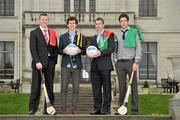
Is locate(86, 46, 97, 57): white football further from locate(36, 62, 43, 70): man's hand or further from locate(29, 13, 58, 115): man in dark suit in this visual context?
locate(36, 62, 43, 70): man's hand

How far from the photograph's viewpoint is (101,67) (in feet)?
49.6

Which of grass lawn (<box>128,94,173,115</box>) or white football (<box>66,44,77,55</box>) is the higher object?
white football (<box>66,44,77,55</box>)

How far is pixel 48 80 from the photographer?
49.5ft

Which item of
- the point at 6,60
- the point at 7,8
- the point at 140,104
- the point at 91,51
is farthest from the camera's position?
the point at 7,8

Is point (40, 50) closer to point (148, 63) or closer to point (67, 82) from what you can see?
point (67, 82)

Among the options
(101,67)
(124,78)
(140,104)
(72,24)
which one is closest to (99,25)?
(72,24)

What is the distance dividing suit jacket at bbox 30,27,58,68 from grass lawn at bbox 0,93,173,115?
944 centimetres

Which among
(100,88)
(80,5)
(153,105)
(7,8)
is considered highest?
(80,5)

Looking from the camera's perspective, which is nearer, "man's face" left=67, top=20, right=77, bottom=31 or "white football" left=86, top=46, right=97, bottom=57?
"white football" left=86, top=46, right=97, bottom=57

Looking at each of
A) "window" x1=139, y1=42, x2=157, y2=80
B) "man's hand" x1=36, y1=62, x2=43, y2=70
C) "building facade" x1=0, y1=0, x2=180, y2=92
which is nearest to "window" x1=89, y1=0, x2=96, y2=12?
"building facade" x1=0, y1=0, x2=180, y2=92

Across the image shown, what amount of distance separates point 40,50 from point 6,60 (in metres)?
26.5

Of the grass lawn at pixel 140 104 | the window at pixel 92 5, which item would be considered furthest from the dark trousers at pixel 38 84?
the window at pixel 92 5

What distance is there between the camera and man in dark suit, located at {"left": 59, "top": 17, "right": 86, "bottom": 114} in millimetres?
15094

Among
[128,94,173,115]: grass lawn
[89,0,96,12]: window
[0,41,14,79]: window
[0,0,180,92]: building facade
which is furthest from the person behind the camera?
[89,0,96,12]: window
